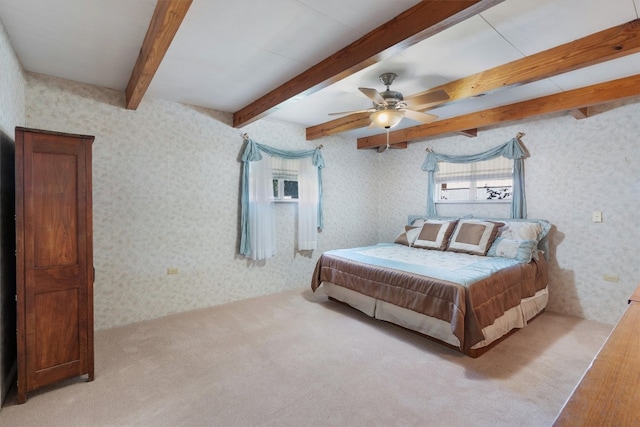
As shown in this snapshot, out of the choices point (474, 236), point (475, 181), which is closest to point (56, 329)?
point (474, 236)

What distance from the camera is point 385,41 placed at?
1943mm

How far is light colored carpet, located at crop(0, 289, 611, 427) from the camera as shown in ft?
6.00

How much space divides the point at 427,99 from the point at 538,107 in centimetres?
157

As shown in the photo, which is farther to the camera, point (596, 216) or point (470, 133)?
point (470, 133)

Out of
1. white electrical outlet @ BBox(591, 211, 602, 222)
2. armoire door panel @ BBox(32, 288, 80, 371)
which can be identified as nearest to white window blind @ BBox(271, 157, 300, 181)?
armoire door panel @ BBox(32, 288, 80, 371)

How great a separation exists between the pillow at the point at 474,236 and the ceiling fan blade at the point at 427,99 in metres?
1.82

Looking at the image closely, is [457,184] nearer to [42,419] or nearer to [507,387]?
[507,387]

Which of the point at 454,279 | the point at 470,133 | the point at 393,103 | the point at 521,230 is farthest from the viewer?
the point at 470,133

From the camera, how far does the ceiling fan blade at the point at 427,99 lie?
8.29ft

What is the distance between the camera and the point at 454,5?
155 cm

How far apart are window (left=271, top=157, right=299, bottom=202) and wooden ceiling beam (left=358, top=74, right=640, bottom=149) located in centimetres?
165

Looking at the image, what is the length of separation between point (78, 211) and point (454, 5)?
2.63m

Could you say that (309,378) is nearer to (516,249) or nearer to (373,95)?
(373,95)

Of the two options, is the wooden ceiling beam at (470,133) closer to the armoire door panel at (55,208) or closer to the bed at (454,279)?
the bed at (454,279)
